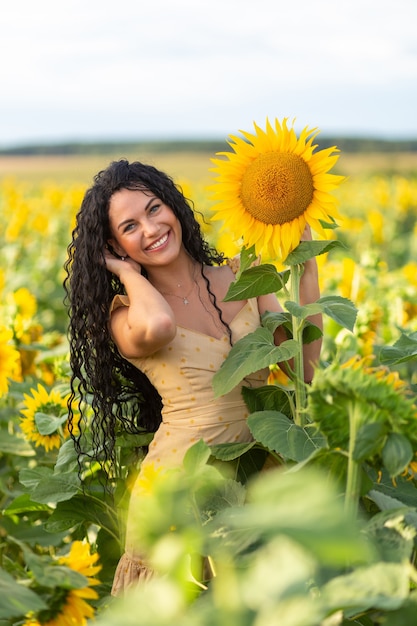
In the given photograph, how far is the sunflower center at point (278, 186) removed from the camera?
1.47 m

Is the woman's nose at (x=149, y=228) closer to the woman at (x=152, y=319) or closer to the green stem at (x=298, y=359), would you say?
the woman at (x=152, y=319)

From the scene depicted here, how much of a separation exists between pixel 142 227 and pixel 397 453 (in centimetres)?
89

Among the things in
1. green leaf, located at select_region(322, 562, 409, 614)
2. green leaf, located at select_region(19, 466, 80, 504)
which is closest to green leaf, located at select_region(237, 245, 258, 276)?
green leaf, located at select_region(19, 466, 80, 504)

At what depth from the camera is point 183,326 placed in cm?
170

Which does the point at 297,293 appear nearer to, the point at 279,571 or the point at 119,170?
the point at 119,170

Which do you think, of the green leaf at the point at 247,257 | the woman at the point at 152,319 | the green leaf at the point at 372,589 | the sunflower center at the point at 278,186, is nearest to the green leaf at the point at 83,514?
the woman at the point at 152,319

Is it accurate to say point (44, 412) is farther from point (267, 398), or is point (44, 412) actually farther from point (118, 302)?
point (267, 398)

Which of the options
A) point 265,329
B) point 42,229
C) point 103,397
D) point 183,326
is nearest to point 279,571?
point 265,329

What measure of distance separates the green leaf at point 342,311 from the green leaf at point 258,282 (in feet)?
0.31

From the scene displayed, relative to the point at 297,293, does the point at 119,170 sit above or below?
above

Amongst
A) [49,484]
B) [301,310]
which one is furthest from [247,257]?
[49,484]

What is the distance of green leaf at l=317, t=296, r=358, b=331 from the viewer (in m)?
1.43

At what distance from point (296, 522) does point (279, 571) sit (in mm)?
63

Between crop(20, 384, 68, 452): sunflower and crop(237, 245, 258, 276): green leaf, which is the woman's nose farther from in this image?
crop(20, 384, 68, 452): sunflower
